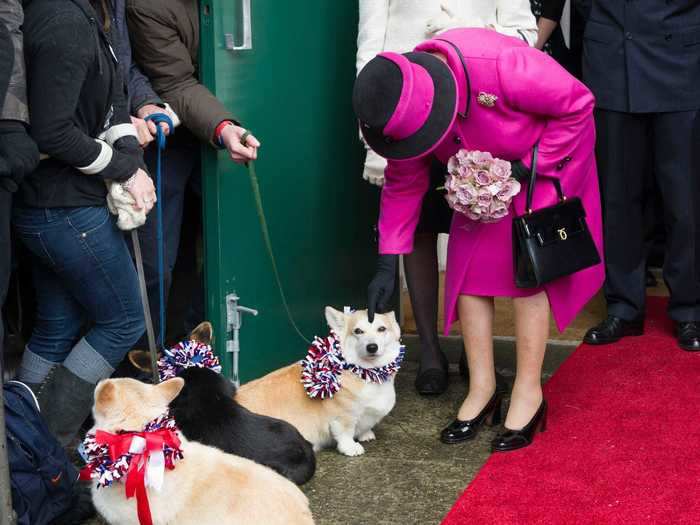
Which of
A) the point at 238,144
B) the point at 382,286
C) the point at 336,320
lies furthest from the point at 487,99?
the point at 336,320

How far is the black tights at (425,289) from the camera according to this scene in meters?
4.02

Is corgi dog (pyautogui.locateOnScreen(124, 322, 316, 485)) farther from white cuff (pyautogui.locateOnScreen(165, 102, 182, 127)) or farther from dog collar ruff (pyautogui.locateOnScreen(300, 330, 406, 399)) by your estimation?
white cuff (pyautogui.locateOnScreen(165, 102, 182, 127))

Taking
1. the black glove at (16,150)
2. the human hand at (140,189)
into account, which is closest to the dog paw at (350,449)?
A: the human hand at (140,189)

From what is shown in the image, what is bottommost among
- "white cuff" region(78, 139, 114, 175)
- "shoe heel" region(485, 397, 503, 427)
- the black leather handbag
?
"shoe heel" region(485, 397, 503, 427)

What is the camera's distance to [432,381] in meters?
4.02

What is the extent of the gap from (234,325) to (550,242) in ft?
3.78

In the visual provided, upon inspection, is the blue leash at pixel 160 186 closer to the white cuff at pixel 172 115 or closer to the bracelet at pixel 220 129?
the white cuff at pixel 172 115

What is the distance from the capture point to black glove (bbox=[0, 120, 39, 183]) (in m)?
2.53

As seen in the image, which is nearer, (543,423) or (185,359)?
(185,359)

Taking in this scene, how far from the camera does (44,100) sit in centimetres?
265

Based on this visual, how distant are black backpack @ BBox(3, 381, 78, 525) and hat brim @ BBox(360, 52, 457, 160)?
1.21 metres

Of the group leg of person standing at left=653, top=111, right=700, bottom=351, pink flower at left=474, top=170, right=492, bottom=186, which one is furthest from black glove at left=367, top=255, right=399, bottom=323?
leg of person standing at left=653, top=111, right=700, bottom=351

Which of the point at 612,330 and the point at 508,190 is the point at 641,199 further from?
the point at 508,190

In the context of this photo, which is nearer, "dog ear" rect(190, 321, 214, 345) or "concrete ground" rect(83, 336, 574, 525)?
"concrete ground" rect(83, 336, 574, 525)
